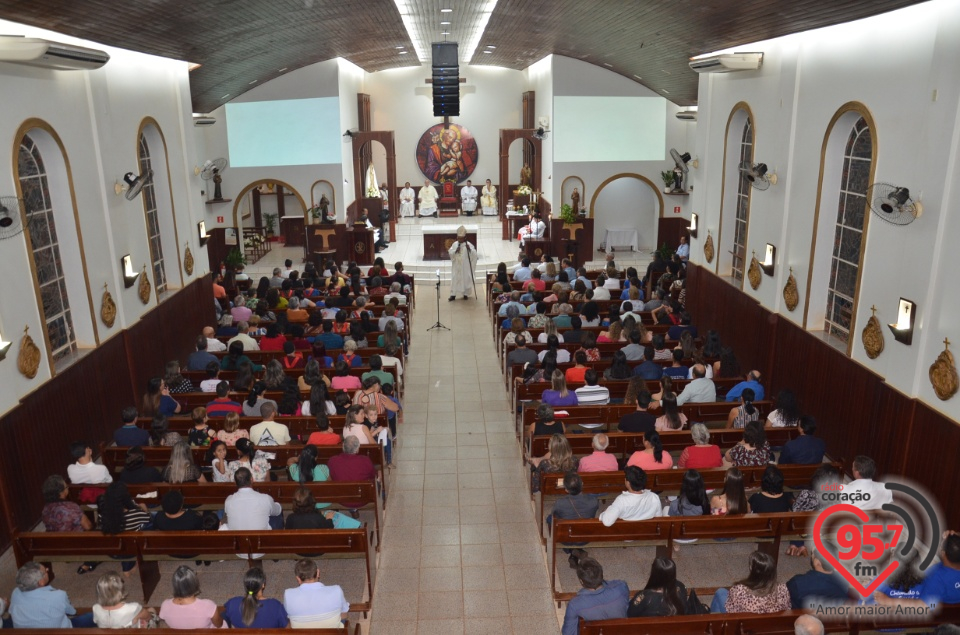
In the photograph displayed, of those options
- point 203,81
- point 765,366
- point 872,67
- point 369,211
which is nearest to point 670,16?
point 872,67

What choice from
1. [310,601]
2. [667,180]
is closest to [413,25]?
[667,180]

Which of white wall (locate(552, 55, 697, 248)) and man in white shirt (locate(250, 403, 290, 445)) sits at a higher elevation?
white wall (locate(552, 55, 697, 248))

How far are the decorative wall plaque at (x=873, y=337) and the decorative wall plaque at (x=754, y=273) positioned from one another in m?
3.34

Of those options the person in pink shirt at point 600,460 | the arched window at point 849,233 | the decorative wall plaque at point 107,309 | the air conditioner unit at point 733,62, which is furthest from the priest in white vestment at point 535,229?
the person in pink shirt at point 600,460

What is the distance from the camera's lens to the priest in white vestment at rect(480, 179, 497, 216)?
1080 inches

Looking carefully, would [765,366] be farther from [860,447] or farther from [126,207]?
[126,207]

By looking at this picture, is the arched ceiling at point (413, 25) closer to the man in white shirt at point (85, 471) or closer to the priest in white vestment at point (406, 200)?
the man in white shirt at point (85, 471)

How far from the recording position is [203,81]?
16.0 metres

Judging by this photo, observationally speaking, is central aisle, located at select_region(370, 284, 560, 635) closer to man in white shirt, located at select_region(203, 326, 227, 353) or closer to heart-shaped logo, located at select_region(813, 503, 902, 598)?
heart-shaped logo, located at select_region(813, 503, 902, 598)

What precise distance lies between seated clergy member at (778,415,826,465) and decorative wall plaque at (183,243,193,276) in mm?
10180

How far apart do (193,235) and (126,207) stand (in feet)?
9.24

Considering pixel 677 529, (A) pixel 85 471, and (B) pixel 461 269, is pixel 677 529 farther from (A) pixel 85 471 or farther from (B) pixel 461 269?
(B) pixel 461 269

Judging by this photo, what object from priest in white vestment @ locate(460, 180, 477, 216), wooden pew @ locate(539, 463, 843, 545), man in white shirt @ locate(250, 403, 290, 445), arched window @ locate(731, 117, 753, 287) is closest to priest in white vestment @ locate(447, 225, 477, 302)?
arched window @ locate(731, 117, 753, 287)

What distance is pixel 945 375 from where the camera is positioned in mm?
6758
